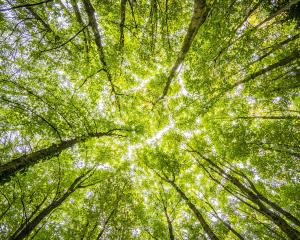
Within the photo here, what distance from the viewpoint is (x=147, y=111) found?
12117 mm

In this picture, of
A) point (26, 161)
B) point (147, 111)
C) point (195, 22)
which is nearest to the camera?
point (195, 22)

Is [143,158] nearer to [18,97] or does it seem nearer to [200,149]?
[200,149]

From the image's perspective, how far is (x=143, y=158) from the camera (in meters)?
13.8

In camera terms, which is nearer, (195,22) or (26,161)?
(195,22)

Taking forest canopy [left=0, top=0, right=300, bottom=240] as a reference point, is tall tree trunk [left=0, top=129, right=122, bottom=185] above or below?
below

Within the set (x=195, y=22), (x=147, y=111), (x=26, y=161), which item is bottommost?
(x=26, y=161)

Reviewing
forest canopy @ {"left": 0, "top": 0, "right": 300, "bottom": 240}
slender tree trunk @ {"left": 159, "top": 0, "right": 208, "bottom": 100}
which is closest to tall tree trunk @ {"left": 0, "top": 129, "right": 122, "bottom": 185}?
forest canopy @ {"left": 0, "top": 0, "right": 300, "bottom": 240}

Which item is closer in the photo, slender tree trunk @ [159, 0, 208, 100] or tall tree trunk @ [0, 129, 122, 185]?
slender tree trunk @ [159, 0, 208, 100]

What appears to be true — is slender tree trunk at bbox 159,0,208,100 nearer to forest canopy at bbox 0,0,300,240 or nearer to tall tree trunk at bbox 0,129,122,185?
forest canopy at bbox 0,0,300,240

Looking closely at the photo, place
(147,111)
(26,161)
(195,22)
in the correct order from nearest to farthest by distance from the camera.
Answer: (195,22) → (26,161) → (147,111)

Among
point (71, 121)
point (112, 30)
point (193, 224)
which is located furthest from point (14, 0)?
point (193, 224)

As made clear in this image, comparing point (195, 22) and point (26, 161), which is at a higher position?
point (195, 22)

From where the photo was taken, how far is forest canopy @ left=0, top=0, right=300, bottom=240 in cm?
671

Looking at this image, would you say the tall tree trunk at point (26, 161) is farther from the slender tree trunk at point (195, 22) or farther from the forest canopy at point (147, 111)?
the slender tree trunk at point (195, 22)
